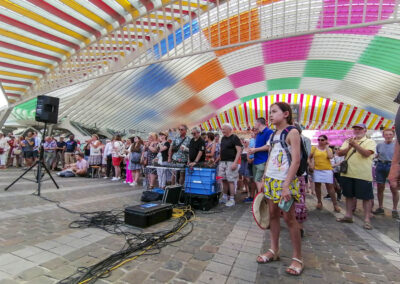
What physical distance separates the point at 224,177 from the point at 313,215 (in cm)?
212

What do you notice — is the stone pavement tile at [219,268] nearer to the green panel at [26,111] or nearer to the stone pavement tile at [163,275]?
the stone pavement tile at [163,275]

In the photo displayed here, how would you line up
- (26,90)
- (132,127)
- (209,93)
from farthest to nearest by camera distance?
(132,127)
(209,93)
(26,90)

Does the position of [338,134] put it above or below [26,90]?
below

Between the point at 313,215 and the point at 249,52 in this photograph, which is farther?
the point at 249,52

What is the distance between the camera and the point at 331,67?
719 inches

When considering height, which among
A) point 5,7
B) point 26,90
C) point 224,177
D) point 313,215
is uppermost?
point 5,7

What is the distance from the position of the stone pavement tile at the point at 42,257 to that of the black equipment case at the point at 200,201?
3.02 meters

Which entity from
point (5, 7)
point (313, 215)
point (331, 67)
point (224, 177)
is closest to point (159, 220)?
point (224, 177)

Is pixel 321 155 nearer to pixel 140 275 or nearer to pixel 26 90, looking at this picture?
pixel 140 275

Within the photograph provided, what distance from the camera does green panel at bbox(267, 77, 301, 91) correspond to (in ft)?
72.5

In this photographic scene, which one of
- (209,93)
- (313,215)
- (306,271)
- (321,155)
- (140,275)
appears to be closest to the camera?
(140,275)

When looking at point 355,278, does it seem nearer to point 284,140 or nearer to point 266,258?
point 266,258

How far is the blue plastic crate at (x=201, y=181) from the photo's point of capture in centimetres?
537

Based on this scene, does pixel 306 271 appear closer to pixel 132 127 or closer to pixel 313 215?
pixel 313 215
